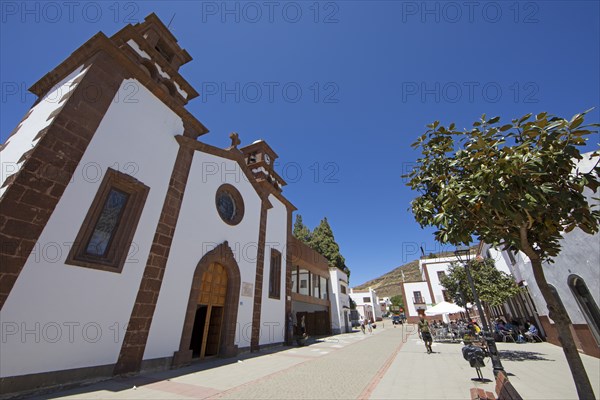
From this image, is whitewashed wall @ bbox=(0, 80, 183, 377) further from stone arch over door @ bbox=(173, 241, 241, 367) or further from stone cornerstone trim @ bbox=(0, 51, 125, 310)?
stone arch over door @ bbox=(173, 241, 241, 367)

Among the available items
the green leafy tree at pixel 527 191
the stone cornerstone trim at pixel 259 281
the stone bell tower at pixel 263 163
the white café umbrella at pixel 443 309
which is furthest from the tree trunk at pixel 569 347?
the white café umbrella at pixel 443 309

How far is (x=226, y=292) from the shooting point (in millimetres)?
11914

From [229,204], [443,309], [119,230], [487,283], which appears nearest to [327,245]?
[443,309]

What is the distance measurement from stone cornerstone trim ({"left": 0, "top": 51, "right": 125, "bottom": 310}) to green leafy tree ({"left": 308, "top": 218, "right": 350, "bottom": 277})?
32.4 meters

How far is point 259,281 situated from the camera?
13734 millimetres

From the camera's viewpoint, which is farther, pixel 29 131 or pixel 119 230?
pixel 119 230

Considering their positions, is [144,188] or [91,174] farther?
[144,188]

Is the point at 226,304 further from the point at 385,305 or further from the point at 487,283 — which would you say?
the point at 385,305

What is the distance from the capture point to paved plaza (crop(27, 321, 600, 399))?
241 inches

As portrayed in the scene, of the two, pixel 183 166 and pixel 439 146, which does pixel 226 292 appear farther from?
pixel 439 146

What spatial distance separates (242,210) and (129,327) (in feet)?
22.7

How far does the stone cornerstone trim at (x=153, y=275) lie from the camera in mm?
7508

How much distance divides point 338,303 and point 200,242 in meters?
22.6

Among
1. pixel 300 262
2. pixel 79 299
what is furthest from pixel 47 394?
pixel 300 262
